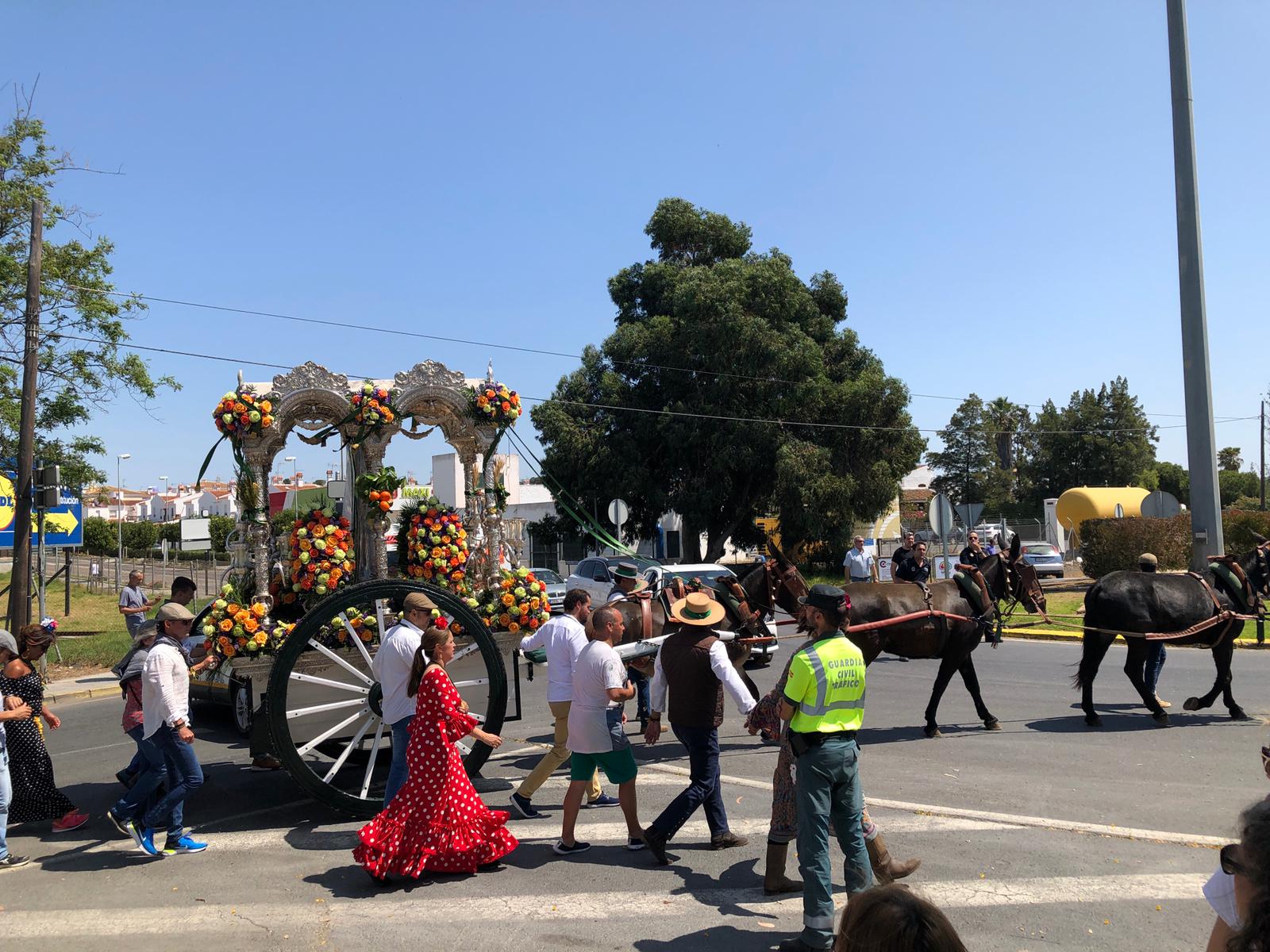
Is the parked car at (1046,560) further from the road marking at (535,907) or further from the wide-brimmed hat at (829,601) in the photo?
the wide-brimmed hat at (829,601)

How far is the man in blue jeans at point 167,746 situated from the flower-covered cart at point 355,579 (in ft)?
1.85

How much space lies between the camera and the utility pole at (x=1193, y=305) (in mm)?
17109

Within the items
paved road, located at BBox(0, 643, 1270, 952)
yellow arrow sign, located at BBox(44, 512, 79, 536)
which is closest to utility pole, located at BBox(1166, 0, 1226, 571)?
paved road, located at BBox(0, 643, 1270, 952)

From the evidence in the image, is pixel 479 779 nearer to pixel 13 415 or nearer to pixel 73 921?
pixel 73 921

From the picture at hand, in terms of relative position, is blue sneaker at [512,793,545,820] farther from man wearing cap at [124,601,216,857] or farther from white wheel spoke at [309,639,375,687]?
man wearing cap at [124,601,216,857]

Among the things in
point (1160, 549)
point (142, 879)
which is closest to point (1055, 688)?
point (142, 879)

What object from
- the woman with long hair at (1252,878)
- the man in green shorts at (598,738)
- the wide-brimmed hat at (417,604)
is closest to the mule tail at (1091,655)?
the man in green shorts at (598,738)

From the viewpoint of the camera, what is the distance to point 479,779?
28.1 ft

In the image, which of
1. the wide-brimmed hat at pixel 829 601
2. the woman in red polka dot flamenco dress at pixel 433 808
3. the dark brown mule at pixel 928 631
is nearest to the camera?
the wide-brimmed hat at pixel 829 601

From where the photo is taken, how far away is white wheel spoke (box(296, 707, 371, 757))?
7.35m

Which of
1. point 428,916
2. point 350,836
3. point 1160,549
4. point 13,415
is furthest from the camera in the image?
point 1160,549

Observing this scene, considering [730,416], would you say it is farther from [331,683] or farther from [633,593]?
[331,683]

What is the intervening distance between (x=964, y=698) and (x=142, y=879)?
9629 mm

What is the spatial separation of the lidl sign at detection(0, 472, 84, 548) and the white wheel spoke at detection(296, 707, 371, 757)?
15134 mm
